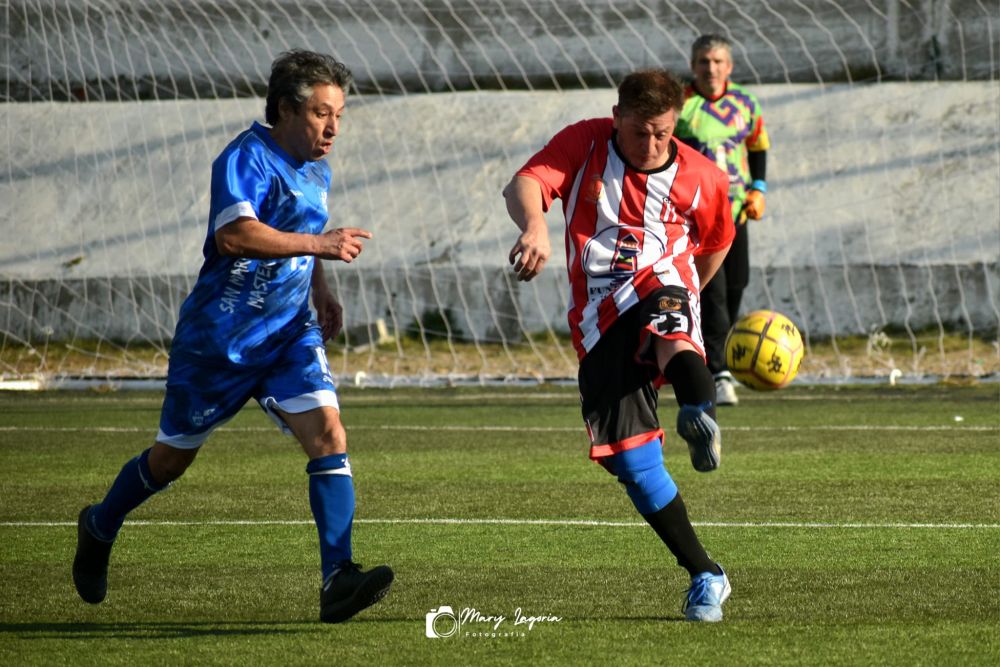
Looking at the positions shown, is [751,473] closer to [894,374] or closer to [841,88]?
[894,374]

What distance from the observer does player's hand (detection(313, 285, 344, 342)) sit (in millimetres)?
4945

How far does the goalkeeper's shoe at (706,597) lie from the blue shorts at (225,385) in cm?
113

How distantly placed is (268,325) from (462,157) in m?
12.2

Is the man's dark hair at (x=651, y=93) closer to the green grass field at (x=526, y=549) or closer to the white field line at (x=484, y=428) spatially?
the green grass field at (x=526, y=549)

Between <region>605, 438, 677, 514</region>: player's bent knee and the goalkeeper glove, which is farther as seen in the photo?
the goalkeeper glove

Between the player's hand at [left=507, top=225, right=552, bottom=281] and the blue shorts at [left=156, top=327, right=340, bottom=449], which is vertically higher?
the player's hand at [left=507, top=225, right=552, bottom=281]

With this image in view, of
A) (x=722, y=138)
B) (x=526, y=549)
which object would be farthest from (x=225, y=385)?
(x=722, y=138)

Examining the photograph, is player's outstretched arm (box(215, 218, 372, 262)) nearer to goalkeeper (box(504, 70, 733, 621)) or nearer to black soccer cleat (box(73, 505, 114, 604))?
goalkeeper (box(504, 70, 733, 621))

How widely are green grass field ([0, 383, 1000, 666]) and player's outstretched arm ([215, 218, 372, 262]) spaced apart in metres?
1.00

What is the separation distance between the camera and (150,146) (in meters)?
16.8

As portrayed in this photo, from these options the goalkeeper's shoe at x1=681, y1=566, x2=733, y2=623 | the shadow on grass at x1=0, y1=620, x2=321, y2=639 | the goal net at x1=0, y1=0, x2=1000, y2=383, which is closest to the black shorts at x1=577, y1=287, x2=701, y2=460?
the goalkeeper's shoe at x1=681, y1=566, x2=733, y2=623

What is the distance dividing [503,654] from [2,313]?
44.4 feet

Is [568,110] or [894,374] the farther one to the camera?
[568,110]

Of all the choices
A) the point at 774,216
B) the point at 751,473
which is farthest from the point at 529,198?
the point at 774,216
